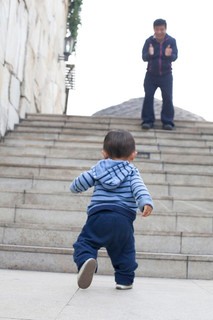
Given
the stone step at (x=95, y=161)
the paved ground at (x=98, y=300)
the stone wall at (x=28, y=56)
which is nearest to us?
the paved ground at (x=98, y=300)

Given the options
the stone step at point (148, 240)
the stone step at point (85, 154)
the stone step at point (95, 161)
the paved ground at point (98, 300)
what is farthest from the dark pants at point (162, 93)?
the paved ground at point (98, 300)

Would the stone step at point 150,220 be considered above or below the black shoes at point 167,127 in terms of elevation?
below

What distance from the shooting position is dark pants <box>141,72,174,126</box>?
7797 mm

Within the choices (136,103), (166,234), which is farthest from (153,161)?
(136,103)

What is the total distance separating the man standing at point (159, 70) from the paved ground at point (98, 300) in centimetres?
465

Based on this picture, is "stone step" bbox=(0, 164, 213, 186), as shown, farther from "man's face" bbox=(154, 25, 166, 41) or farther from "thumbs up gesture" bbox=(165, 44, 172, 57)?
"man's face" bbox=(154, 25, 166, 41)

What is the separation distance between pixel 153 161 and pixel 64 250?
2.68 m

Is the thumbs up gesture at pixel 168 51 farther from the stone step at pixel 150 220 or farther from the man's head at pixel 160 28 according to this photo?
the stone step at pixel 150 220

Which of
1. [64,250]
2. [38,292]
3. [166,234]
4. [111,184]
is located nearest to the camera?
[38,292]

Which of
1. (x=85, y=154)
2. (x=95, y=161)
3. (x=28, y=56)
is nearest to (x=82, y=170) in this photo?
(x=95, y=161)

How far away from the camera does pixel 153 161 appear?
621 cm

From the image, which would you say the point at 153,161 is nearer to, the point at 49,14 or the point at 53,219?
the point at 53,219

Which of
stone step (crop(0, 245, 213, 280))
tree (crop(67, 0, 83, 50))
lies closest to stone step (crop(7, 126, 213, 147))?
stone step (crop(0, 245, 213, 280))

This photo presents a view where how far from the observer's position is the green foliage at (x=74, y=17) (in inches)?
586
